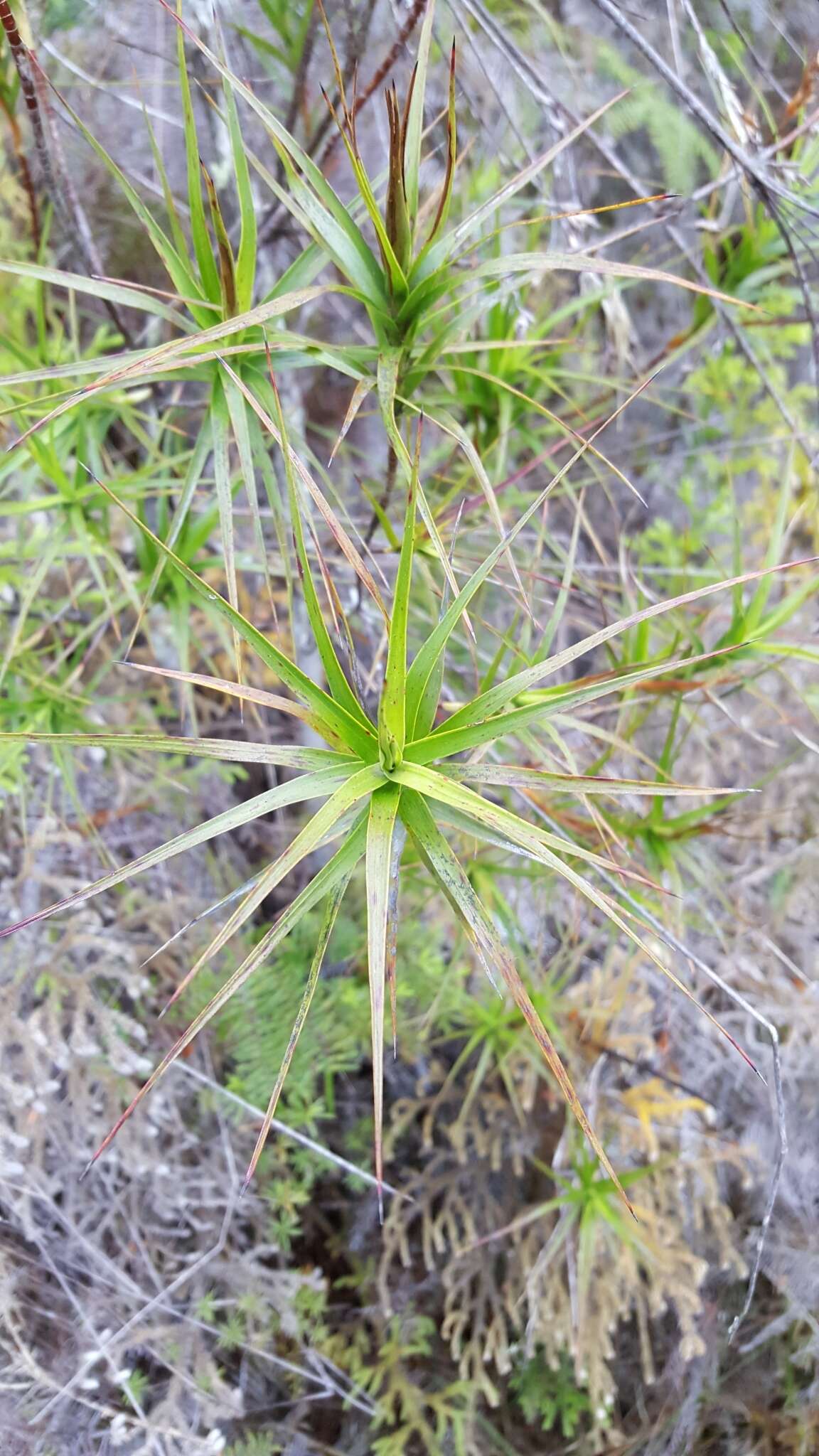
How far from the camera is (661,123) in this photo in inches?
94.3

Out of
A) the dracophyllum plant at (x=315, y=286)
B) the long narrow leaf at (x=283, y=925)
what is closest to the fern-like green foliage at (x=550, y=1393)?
the long narrow leaf at (x=283, y=925)

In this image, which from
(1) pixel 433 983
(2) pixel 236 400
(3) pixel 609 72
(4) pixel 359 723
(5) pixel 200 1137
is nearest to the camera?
(4) pixel 359 723

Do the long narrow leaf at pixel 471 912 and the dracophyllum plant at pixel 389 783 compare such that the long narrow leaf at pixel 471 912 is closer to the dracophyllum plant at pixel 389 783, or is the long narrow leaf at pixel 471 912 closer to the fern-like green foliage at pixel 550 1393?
the dracophyllum plant at pixel 389 783

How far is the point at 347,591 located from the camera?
67.7 inches

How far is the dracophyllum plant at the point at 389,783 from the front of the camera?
0.74m

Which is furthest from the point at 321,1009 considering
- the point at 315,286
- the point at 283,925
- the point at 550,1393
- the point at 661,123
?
the point at 661,123

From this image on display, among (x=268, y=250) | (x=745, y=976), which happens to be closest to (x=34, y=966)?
(x=268, y=250)

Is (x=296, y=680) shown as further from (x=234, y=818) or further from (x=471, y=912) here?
(x=471, y=912)

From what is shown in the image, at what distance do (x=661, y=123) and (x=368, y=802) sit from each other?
249 cm

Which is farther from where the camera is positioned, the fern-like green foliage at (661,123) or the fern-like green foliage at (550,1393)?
the fern-like green foliage at (661,123)

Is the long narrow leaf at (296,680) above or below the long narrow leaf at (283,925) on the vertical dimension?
above

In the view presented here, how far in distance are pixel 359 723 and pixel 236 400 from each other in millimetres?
469

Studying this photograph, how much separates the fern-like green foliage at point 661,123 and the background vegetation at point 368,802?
0.05m

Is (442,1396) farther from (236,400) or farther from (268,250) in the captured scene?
(268,250)
